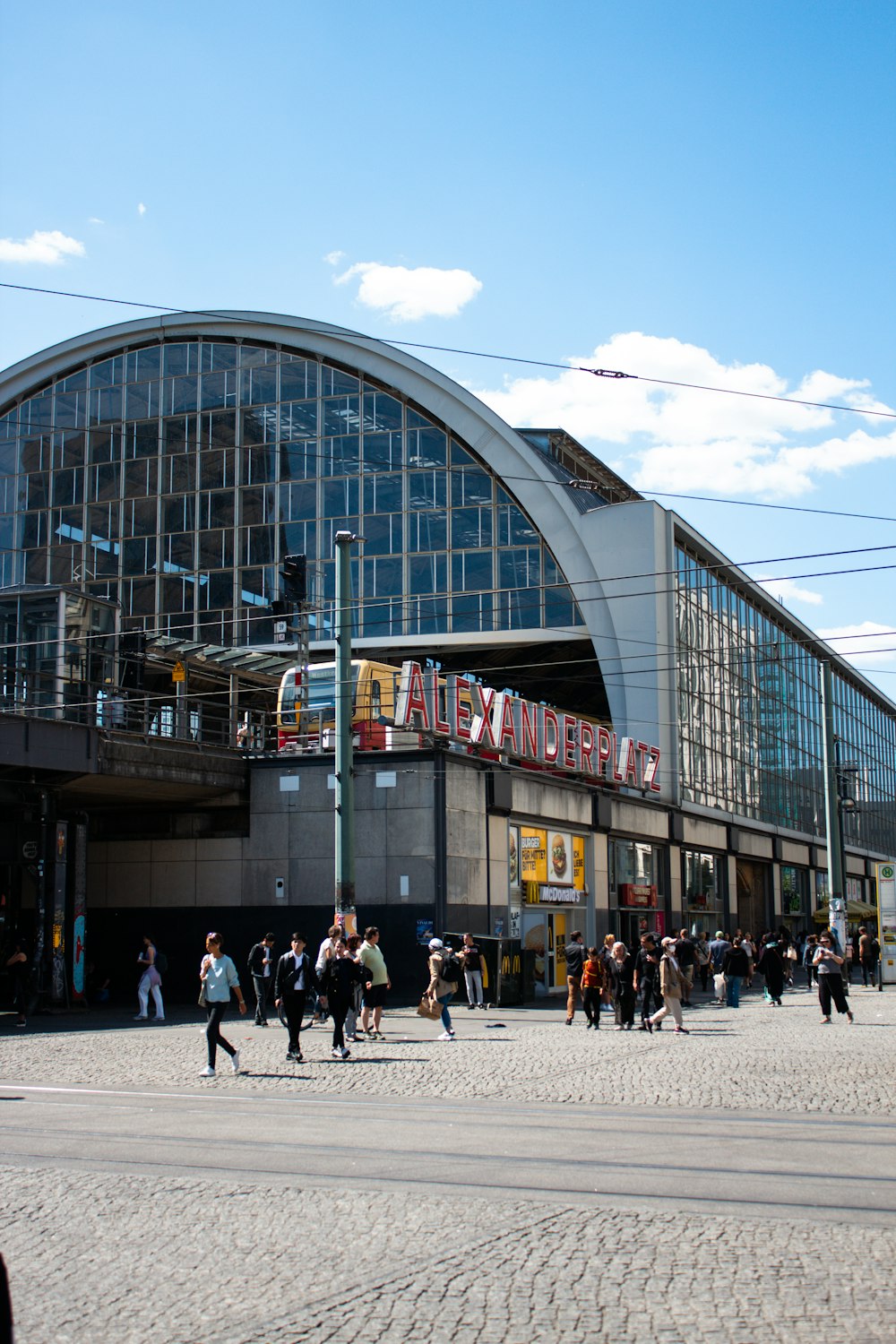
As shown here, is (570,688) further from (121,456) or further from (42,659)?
(42,659)

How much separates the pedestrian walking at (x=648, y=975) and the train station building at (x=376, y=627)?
681cm

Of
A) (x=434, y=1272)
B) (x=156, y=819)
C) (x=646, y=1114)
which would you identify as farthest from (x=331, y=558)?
(x=434, y=1272)

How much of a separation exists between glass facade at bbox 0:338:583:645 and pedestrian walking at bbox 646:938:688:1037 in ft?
94.0

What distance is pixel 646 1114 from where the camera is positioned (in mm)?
12859

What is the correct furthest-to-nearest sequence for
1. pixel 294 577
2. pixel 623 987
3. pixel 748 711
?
pixel 748 711, pixel 294 577, pixel 623 987

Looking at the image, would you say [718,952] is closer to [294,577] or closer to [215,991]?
[294,577]

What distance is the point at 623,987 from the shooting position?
22797 mm

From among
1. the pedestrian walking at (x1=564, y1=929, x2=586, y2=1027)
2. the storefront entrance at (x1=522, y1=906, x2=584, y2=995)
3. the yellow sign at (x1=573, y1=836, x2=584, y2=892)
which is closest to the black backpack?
the pedestrian walking at (x1=564, y1=929, x2=586, y2=1027)

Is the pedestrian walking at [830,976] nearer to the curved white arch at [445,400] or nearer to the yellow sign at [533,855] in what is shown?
the yellow sign at [533,855]

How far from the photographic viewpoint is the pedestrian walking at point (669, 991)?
21.8 m

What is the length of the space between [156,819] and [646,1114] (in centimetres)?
2128

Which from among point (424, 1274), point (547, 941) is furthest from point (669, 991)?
point (424, 1274)

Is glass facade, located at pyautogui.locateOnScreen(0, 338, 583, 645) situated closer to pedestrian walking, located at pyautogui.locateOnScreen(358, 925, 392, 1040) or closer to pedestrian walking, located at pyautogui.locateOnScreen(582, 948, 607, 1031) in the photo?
pedestrian walking, located at pyautogui.locateOnScreen(582, 948, 607, 1031)

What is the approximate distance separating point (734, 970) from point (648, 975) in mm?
5343
